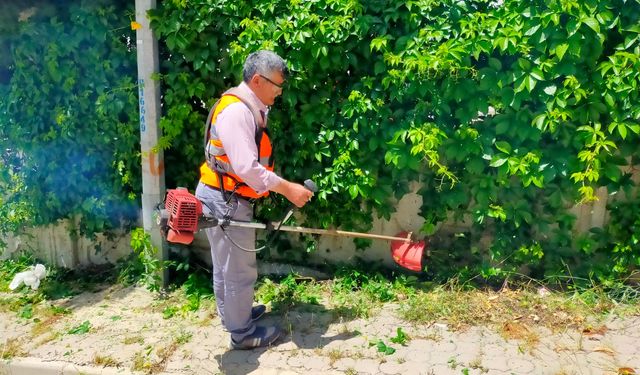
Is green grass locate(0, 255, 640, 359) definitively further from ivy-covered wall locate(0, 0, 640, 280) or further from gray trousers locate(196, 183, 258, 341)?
gray trousers locate(196, 183, 258, 341)

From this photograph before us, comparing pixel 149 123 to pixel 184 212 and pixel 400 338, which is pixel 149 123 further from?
pixel 400 338

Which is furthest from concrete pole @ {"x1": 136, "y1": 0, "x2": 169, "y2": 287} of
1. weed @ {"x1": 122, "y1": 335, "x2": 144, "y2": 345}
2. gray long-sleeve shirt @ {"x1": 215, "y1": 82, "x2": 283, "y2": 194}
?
gray long-sleeve shirt @ {"x1": 215, "y1": 82, "x2": 283, "y2": 194}

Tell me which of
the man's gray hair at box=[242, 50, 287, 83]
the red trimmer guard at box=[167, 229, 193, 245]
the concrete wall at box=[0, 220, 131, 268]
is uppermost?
the man's gray hair at box=[242, 50, 287, 83]

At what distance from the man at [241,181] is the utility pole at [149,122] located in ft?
2.86

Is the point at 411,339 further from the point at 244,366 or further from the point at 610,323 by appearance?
the point at 610,323

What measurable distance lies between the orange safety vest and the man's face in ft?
0.33

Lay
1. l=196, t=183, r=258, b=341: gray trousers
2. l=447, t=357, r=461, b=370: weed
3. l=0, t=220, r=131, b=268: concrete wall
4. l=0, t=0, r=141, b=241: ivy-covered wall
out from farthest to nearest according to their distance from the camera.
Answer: l=0, t=220, r=131, b=268: concrete wall → l=0, t=0, r=141, b=241: ivy-covered wall → l=196, t=183, r=258, b=341: gray trousers → l=447, t=357, r=461, b=370: weed

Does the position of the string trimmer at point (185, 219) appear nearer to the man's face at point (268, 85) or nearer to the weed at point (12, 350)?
the man's face at point (268, 85)

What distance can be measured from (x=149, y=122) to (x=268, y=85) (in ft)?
4.43

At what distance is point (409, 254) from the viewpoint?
4.39m

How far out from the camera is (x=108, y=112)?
4.76m

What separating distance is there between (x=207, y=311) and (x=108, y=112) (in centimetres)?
179

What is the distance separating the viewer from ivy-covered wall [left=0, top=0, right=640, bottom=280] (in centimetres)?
390

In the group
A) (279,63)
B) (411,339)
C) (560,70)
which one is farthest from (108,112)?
(560,70)
